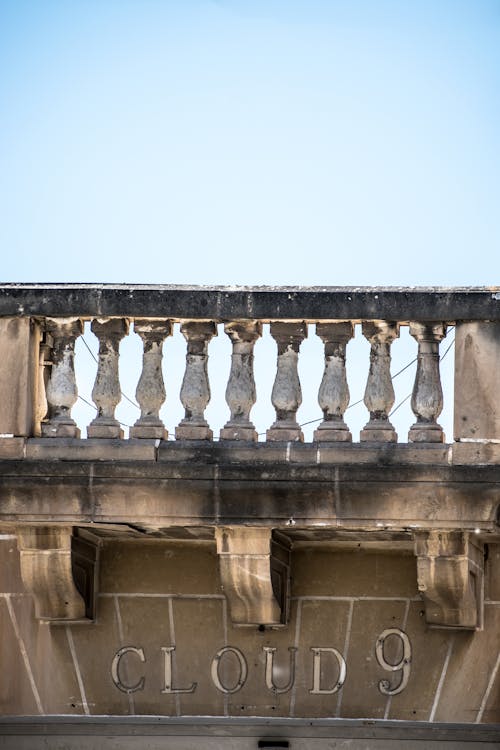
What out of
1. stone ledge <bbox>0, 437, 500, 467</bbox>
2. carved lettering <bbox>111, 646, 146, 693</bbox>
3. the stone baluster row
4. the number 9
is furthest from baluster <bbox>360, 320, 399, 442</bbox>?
carved lettering <bbox>111, 646, 146, 693</bbox>

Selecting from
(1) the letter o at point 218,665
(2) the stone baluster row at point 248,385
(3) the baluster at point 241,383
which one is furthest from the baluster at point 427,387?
(1) the letter o at point 218,665

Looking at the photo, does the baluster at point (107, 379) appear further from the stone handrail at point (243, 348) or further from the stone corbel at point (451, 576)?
the stone corbel at point (451, 576)

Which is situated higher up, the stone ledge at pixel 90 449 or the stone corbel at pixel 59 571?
the stone ledge at pixel 90 449

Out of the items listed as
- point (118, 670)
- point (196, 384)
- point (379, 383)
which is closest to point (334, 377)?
point (379, 383)

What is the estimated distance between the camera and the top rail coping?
12586 millimetres

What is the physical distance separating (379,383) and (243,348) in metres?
0.85

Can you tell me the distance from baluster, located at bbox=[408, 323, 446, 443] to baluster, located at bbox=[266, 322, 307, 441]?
0.69 m

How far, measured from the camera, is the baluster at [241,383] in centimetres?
1265

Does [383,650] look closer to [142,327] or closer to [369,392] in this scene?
[369,392]

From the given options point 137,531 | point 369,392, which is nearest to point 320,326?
point 369,392

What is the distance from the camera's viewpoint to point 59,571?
12969 millimetres

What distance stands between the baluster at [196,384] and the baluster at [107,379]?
1.29 ft

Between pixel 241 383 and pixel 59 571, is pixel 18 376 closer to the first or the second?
pixel 59 571

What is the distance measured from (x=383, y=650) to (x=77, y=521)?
2.15 metres
